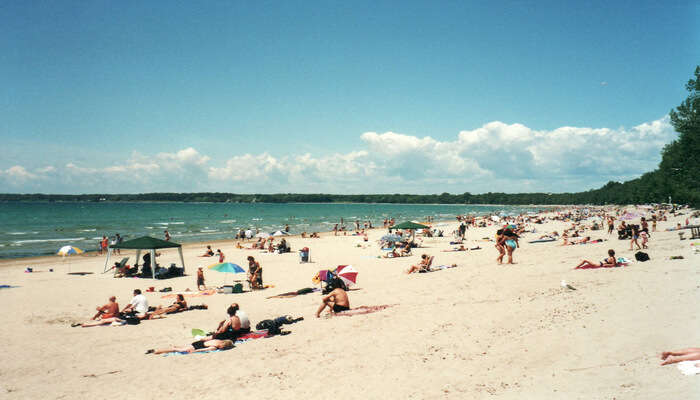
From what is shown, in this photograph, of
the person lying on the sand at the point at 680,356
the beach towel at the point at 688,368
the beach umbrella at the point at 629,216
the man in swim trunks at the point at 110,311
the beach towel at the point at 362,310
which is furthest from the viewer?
the beach umbrella at the point at 629,216

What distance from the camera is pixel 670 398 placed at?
445 centimetres

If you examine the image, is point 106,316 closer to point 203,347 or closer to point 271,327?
point 203,347

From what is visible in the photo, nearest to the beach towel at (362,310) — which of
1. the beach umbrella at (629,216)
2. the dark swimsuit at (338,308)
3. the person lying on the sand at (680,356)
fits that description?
the dark swimsuit at (338,308)

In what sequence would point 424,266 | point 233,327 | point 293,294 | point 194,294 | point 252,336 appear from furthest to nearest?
point 424,266, point 194,294, point 293,294, point 252,336, point 233,327

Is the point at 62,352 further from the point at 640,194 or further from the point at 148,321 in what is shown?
the point at 640,194

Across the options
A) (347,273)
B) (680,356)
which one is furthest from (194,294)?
(680,356)

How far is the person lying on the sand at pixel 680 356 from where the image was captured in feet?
17.5

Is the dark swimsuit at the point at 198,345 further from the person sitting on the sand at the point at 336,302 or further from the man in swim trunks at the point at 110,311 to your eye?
the man in swim trunks at the point at 110,311

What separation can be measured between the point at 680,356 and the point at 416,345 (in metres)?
4.09

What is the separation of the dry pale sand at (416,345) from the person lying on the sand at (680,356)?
18cm

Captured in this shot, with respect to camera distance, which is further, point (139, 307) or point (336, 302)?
point (139, 307)

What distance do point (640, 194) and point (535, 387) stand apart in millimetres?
105518

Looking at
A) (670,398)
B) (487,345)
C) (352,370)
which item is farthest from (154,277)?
(670,398)

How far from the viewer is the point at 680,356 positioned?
5461mm
